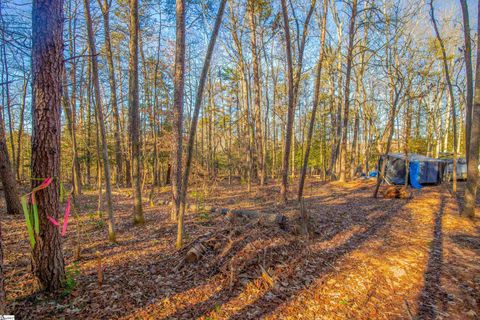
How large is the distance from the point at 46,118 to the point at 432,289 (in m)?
5.52

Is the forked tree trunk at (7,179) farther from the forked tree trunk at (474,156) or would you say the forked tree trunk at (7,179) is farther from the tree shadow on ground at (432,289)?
the forked tree trunk at (474,156)

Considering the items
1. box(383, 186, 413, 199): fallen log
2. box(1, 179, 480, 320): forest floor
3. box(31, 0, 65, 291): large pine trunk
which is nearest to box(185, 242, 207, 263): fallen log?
box(1, 179, 480, 320): forest floor

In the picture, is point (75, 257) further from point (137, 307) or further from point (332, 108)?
point (332, 108)

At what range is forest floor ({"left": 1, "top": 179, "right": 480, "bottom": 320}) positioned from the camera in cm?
287

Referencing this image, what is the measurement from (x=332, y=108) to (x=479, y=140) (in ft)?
41.0

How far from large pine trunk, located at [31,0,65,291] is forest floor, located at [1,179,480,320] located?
351 mm

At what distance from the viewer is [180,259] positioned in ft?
13.0

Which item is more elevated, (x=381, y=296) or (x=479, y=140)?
(x=479, y=140)

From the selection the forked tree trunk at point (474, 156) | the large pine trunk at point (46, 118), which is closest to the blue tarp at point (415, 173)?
the forked tree trunk at point (474, 156)

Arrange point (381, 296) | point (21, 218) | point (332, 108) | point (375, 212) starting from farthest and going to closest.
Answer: point (332, 108)
point (375, 212)
point (21, 218)
point (381, 296)

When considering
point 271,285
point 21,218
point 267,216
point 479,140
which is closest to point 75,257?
point 271,285

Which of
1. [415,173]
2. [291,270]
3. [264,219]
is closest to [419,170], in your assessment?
[415,173]

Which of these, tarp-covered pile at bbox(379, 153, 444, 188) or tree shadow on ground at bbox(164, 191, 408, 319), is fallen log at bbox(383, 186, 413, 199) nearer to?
tree shadow on ground at bbox(164, 191, 408, 319)

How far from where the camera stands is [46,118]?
2.65 m
